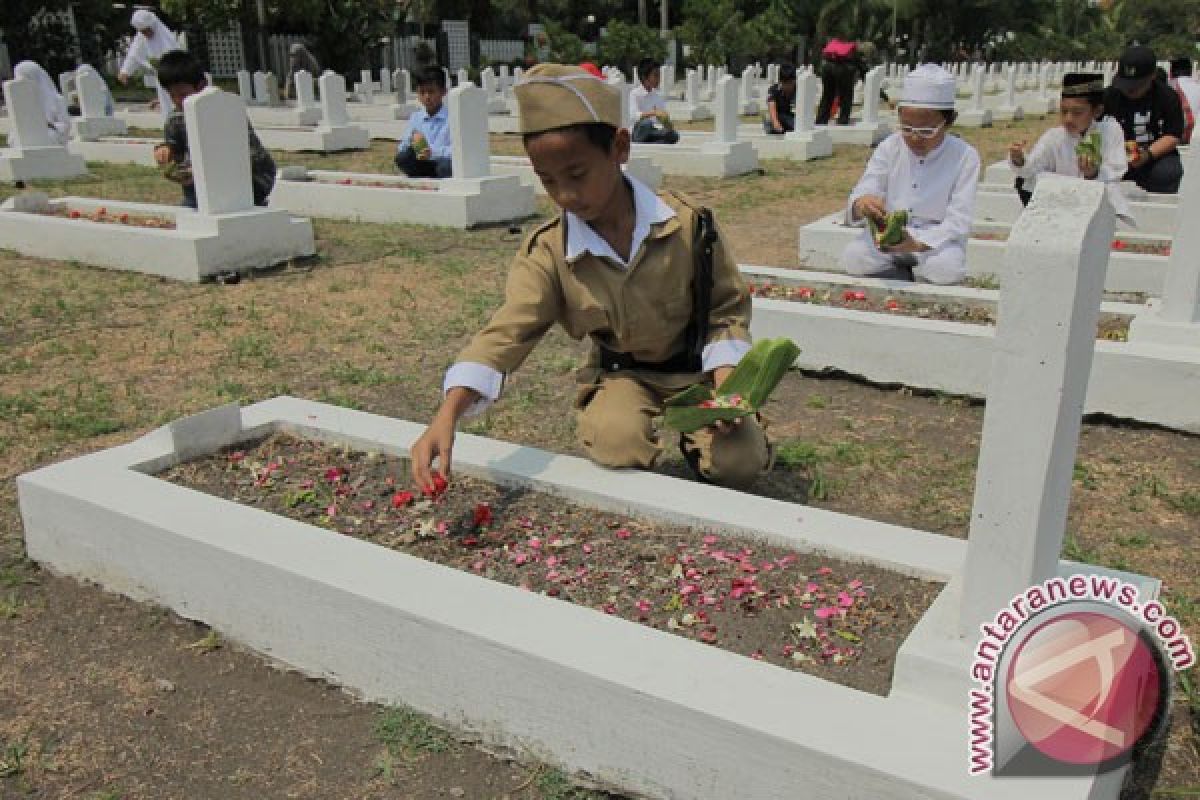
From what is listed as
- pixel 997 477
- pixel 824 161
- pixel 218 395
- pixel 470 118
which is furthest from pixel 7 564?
pixel 824 161

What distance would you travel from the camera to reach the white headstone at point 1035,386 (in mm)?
1736

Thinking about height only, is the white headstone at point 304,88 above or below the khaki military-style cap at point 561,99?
below

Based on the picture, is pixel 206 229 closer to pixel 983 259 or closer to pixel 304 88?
pixel 983 259

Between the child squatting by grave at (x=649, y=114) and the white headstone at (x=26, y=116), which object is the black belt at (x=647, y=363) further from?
the white headstone at (x=26, y=116)

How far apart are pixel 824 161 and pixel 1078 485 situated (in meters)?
10.7

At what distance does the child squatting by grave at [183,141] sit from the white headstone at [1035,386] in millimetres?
6568

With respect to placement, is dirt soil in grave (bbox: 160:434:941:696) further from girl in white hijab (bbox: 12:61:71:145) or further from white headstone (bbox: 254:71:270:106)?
white headstone (bbox: 254:71:270:106)

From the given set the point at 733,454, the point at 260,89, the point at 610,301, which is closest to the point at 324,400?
the point at 610,301

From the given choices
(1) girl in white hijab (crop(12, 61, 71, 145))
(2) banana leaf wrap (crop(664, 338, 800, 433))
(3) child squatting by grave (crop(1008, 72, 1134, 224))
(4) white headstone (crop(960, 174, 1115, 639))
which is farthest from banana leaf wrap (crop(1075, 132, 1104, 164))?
(1) girl in white hijab (crop(12, 61, 71, 145))

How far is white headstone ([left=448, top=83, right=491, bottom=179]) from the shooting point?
884 cm

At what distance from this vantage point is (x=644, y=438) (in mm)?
3074

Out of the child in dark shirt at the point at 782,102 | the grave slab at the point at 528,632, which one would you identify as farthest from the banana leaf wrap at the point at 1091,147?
the child in dark shirt at the point at 782,102

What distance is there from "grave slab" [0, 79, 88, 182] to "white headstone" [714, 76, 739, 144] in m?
7.69
